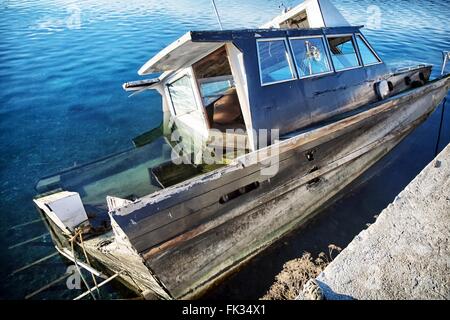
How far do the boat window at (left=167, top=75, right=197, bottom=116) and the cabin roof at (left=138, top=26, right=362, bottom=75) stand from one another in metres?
0.43

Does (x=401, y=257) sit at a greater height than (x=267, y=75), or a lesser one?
lesser

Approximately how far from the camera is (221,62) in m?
6.70

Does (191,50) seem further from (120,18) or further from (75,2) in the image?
(75,2)

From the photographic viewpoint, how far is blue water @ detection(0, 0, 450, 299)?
563cm

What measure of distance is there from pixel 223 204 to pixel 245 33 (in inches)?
121

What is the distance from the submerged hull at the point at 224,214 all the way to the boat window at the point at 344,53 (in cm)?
127

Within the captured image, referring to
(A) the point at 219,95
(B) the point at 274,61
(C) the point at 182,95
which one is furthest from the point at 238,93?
(C) the point at 182,95

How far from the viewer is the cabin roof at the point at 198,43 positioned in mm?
4168

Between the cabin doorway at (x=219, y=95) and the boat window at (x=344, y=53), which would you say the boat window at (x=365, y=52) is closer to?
the boat window at (x=344, y=53)

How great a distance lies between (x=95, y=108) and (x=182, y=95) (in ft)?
18.2

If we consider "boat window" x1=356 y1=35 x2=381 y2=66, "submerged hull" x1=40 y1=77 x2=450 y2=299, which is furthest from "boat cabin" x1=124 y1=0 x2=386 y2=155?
"submerged hull" x1=40 y1=77 x2=450 y2=299

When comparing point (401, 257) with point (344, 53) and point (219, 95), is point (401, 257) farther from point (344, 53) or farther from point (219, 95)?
point (344, 53)

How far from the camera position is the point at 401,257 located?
12.3ft

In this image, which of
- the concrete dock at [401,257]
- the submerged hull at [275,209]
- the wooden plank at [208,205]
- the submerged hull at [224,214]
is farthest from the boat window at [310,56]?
the concrete dock at [401,257]
